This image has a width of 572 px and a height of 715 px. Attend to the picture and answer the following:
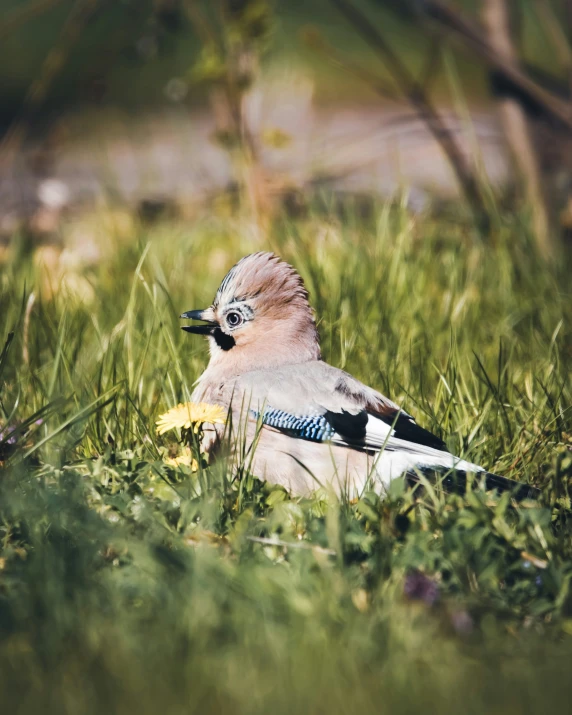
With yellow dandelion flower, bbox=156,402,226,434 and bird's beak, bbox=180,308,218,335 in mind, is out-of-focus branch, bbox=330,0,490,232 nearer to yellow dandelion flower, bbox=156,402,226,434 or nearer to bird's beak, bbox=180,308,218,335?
bird's beak, bbox=180,308,218,335

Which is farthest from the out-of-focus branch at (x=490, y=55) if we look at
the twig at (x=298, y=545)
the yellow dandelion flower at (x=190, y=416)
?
the twig at (x=298, y=545)

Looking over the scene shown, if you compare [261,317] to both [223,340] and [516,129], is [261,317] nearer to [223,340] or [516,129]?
[223,340]

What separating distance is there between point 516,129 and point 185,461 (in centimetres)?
345

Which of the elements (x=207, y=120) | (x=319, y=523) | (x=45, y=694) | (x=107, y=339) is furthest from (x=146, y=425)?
(x=207, y=120)

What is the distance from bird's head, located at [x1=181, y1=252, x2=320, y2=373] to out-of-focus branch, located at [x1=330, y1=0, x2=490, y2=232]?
2.15 meters

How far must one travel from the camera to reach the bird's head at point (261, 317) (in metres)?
3.75

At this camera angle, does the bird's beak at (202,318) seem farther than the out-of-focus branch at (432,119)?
No

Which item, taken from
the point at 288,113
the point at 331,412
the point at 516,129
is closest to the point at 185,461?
the point at 331,412

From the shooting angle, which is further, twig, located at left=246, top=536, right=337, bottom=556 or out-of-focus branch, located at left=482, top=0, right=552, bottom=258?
out-of-focus branch, located at left=482, top=0, right=552, bottom=258

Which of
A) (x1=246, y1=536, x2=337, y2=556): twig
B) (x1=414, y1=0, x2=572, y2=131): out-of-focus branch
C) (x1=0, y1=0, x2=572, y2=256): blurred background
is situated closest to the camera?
(x1=246, y1=536, x2=337, y2=556): twig

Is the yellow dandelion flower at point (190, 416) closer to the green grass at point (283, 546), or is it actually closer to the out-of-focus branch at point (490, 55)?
the green grass at point (283, 546)

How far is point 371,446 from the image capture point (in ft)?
10.7

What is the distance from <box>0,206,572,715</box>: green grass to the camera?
2.16 meters

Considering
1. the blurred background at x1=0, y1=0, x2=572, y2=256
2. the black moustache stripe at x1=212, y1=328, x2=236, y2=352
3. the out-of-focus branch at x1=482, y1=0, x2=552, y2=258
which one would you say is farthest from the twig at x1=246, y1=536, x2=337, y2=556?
the out-of-focus branch at x1=482, y1=0, x2=552, y2=258
